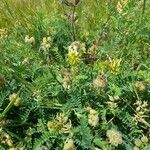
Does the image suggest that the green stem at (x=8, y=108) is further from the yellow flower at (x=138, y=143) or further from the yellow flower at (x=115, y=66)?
the yellow flower at (x=138, y=143)

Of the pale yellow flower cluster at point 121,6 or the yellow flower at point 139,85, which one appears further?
the pale yellow flower cluster at point 121,6

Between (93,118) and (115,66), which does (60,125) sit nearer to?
(93,118)

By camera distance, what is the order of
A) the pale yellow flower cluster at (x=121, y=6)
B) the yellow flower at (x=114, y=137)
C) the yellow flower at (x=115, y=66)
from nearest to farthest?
the yellow flower at (x=114, y=137) → the yellow flower at (x=115, y=66) → the pale yellow flower cluster at (x=121, y=6)

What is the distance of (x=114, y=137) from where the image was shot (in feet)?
6.25

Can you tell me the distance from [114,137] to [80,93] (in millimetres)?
250

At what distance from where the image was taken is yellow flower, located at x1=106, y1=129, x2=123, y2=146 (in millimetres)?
1894

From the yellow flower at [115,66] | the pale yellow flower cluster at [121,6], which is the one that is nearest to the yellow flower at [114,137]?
the yellow flower at [115,66]

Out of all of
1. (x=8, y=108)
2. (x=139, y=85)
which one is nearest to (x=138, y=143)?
(x=139, y=85)

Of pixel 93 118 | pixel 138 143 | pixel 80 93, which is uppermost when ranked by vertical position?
pixel 80 93

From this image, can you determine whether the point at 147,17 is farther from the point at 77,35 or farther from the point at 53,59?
the point at 53,59

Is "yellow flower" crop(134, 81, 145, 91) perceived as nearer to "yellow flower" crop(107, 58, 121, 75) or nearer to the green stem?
"yellow flower" crop(107, 58, 121, 75)

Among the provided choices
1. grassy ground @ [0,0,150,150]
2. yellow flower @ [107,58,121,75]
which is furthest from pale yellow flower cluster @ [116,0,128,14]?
yellow flower @ [107,58,121,75]

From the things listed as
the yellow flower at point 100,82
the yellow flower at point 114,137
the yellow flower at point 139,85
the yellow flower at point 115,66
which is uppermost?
the yellow flower at point 115,66

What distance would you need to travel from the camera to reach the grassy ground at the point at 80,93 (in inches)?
77.9
